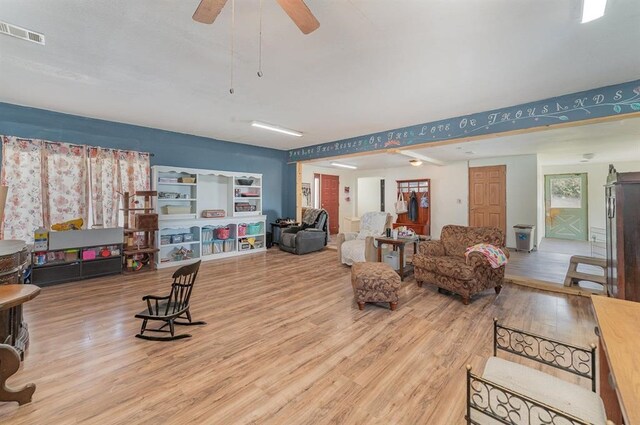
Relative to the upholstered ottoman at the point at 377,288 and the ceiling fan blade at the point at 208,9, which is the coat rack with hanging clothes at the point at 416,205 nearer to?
the upholstered ottoman at the point at 377,288

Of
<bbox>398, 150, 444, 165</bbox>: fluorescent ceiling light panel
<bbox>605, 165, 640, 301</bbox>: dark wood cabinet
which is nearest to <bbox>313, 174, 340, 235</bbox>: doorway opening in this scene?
<bbox>398, 150, 444, 165</bbox>: fluorescent ceiling light panel

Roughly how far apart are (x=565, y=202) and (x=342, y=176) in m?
7.24

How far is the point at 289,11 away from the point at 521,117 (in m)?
3.86

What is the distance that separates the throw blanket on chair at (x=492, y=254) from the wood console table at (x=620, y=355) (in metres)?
2.01

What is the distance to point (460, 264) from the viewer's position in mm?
3377

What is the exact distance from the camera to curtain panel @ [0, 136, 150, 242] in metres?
3.91

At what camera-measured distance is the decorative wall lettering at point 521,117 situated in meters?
3.12

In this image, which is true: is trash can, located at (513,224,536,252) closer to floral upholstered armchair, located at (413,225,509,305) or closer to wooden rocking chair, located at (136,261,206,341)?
floral upholstered armchair, located at (413,225,509,305)

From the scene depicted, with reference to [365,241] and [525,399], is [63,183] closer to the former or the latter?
[365,241]

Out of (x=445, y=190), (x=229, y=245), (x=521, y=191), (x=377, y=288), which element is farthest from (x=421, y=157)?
(x=229, y=245)

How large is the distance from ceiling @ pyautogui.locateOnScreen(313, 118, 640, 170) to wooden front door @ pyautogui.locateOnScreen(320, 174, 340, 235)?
191cm

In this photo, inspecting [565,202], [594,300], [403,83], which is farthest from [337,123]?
[565,202]

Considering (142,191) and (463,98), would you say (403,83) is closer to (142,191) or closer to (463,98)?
(463,98)

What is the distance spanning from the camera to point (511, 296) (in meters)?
3.62
